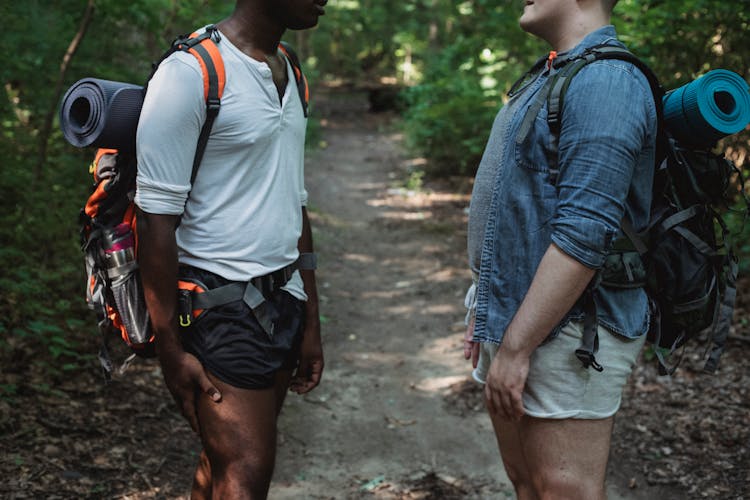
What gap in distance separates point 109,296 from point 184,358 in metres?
0.35

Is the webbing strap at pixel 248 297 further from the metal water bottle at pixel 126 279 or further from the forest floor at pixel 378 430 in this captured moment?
the forest floor at pixel 378 430

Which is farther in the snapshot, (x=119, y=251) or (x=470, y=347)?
(x=470, y=347)

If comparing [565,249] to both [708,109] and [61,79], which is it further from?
[61,79]

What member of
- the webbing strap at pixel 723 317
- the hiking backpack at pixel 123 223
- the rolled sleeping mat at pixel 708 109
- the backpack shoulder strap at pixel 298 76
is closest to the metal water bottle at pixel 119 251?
the hiking backpack at pixel 123 223

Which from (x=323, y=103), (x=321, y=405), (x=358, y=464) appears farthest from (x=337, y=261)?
(x=323, y=103)

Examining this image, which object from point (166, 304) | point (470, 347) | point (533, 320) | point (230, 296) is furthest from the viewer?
point (470, 347)

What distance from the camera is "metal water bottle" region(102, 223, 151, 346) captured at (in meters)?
2.28

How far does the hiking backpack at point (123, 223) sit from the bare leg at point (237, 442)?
336 mm

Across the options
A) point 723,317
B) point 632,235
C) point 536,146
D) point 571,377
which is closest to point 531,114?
point 536,146

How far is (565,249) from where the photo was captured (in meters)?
1.93

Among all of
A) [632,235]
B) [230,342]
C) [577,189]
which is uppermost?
[577,189]

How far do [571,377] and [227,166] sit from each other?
4.25 ft

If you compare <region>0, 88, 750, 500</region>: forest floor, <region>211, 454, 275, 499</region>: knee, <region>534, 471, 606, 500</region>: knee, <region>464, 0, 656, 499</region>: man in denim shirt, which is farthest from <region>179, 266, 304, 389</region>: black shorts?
<region>0, 88, 750, 500</region>: forest floor

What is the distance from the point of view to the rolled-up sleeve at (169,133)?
2.14m
